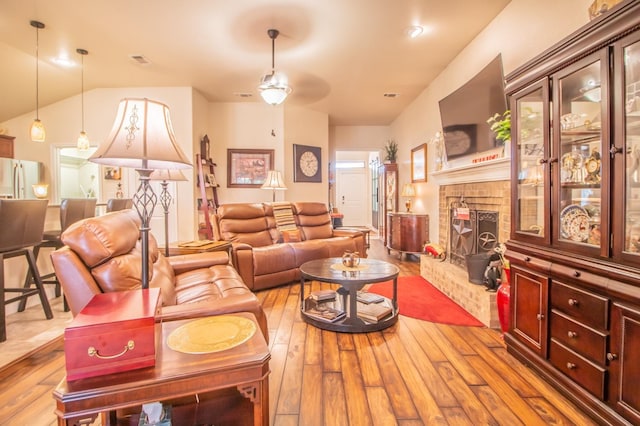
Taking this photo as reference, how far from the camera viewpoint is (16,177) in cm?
512

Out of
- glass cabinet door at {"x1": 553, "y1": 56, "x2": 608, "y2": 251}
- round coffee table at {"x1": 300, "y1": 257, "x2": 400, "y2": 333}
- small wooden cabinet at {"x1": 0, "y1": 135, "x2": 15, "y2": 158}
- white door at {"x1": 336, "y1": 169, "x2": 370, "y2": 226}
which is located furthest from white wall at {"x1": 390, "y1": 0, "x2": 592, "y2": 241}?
small wooden cabinet at {"x1": 0, "y1": 135, "x2": 15, "y2": 158}

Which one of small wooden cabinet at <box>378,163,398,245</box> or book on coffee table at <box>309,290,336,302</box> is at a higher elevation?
small wooden cabinet at <box>378,163,398,245</box>

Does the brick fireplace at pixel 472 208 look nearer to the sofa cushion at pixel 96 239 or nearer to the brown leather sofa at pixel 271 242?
the brown leather sofa at pixel 271 242

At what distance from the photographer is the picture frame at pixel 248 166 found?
19.8ft

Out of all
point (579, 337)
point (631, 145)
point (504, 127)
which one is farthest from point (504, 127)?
point (579, 337)

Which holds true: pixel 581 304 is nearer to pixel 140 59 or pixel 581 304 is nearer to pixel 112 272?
pixel 112 272

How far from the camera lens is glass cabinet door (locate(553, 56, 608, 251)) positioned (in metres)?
1.62

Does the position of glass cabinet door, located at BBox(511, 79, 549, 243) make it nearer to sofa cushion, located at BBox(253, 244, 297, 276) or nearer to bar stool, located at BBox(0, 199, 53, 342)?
sofa cushion, located at BBox(253, 244, 297, 276)

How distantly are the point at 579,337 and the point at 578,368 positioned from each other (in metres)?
0.16

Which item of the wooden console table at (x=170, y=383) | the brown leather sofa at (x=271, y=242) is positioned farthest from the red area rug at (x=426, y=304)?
the wooden console table at (x=170, y=383)

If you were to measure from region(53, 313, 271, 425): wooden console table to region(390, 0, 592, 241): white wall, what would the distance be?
2864 millimetres

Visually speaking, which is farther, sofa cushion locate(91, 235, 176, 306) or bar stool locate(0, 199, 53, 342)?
bar stool locate(0, 199, 53, 342)

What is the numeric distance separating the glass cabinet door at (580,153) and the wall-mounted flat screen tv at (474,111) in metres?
1.24

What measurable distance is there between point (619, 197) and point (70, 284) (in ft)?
7.95
